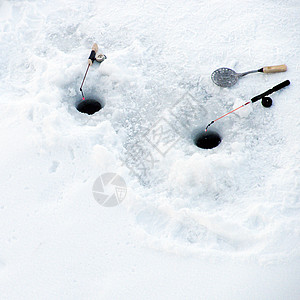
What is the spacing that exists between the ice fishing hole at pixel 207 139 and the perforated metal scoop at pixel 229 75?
0.49 m

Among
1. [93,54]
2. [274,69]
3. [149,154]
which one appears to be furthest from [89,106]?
[274,69]

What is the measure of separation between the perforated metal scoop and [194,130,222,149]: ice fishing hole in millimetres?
490

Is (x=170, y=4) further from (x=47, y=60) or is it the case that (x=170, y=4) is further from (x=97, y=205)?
(x=97, y=205)

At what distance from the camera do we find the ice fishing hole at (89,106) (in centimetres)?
284

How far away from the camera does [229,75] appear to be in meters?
2.79

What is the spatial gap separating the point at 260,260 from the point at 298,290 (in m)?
0.24

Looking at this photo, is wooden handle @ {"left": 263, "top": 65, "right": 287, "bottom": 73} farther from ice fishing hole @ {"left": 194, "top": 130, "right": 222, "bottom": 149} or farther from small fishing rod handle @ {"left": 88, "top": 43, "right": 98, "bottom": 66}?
small fishing rod handle @ {"left": 88, "top": 43, "right": 98, "bottom": 66}

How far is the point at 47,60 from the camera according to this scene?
3041 millimetres

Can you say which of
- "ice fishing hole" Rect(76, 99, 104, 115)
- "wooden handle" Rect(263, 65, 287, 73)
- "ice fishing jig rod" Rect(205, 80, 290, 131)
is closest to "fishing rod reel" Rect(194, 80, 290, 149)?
"ice fishing jig rod" Rect(205, 80, 290, 131)

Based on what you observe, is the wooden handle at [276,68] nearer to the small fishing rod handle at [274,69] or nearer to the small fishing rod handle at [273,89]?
the small fishing rod handle at [274,69]

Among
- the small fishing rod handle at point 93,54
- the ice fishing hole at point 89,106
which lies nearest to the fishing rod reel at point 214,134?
the ice fishing hole at point 89,106

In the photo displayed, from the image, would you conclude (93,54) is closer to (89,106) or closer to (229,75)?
(89,106)

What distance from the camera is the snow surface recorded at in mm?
1825

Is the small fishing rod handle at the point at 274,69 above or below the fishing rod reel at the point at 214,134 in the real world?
above
